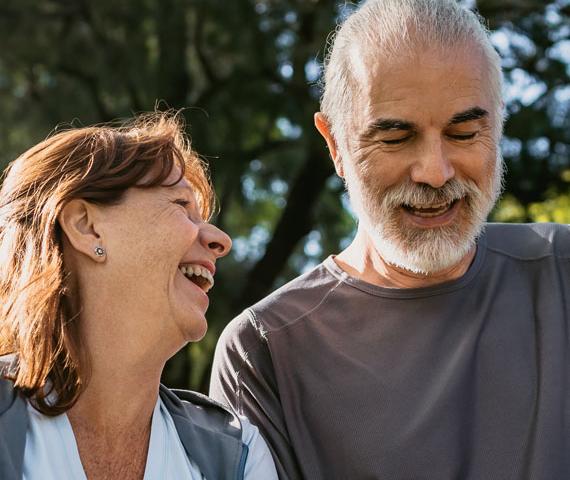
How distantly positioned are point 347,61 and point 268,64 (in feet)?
21.0

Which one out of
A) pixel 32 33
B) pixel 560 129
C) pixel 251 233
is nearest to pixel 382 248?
pixel 560 129

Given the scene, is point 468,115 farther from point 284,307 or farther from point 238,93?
point 238,93

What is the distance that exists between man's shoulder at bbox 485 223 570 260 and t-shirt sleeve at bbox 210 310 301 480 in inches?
29.1

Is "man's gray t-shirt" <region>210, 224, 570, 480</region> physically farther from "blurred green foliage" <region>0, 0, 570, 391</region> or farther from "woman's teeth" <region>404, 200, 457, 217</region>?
"blurred green foliage" <region>0, 0, 570, 391</region>

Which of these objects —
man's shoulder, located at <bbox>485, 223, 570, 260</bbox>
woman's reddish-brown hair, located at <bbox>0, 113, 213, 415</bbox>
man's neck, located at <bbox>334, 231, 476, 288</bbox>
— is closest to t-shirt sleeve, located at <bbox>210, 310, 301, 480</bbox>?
man's neck, located at <bbox>334, 231, 476, 288</bbox>

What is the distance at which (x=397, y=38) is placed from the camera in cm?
278

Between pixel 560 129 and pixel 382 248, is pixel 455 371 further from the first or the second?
pixel 560 129

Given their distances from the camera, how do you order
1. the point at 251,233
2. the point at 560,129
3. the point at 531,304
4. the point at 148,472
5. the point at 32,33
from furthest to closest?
1. the point at 251,233
2. the point at 32,33
3. the point at 560,129
4. the point at 531,304
5. the point at 148,472

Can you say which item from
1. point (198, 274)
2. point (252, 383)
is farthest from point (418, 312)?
point (198, 274)

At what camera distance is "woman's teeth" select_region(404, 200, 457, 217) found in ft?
8.98

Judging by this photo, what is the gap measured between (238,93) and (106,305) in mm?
7073

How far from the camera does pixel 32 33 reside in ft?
30.6

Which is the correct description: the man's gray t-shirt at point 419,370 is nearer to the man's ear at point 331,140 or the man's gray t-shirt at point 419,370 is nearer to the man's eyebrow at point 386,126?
the man's ear at point 331,140

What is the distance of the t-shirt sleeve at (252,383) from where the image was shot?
9.00 ft
